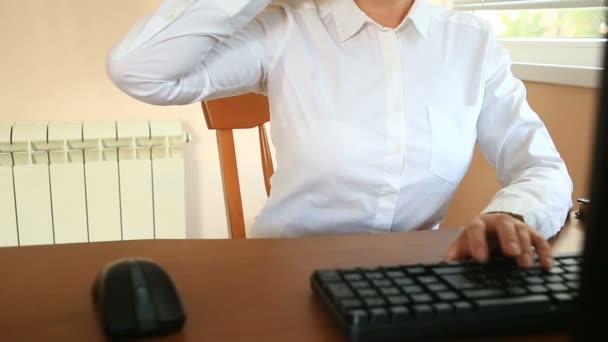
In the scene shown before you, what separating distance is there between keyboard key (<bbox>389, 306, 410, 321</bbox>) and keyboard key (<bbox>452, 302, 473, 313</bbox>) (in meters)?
0.05

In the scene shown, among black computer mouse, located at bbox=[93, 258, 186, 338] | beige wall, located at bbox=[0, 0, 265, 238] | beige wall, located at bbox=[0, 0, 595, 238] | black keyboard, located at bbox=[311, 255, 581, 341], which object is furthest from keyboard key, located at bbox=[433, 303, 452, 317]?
beige wall, located at bbox=[0, 0, 265, 238]

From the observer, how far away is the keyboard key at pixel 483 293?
1.93 ft

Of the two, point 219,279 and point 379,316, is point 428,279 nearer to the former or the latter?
point 379,316

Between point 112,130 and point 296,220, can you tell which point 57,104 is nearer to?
point 112,130

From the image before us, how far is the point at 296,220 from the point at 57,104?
3.25ft

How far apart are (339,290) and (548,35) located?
1.34 metres

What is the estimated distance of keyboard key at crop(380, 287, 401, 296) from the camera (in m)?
0.58

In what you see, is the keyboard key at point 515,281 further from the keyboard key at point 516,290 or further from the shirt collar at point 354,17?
the shirt collar at point 354,17

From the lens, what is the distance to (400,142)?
1.06 meters

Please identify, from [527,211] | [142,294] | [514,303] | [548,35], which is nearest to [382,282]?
[514,303]

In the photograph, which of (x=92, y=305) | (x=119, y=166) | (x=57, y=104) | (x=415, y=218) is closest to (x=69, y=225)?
(x=119, y=166)

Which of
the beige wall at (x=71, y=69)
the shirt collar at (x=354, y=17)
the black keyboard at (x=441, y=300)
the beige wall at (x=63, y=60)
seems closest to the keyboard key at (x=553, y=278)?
the black keyboard at (x=441, y=300)

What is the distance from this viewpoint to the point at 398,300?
1.85 feet

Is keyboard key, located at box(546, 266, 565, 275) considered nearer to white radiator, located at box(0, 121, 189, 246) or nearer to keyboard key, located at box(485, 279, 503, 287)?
keyboard key, located at box(485, 279, 503, 287)
